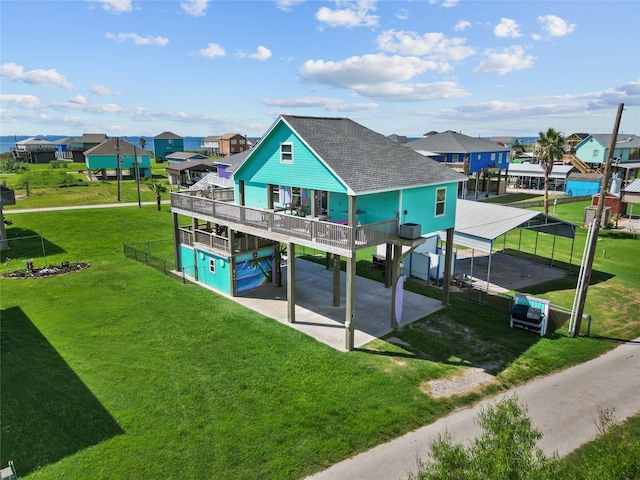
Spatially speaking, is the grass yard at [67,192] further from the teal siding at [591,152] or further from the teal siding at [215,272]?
the teal siding at [591,152]

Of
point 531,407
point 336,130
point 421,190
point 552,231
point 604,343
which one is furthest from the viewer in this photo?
point 552,231

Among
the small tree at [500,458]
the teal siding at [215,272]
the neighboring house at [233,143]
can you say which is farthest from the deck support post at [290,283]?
the neighboring house at [233,143]

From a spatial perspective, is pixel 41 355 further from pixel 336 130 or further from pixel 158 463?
pixel 336 130

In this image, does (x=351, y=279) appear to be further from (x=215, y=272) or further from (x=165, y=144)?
(x=165, y=144)

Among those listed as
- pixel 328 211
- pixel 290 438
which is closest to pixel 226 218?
pixel 328 211

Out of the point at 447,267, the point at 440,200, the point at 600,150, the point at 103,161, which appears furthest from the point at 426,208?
the point at 103,161

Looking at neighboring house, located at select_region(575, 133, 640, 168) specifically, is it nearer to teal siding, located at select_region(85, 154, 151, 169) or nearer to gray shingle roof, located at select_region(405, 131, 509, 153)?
gray shingle roof, located at select_region(405, 131, 509, 153)
